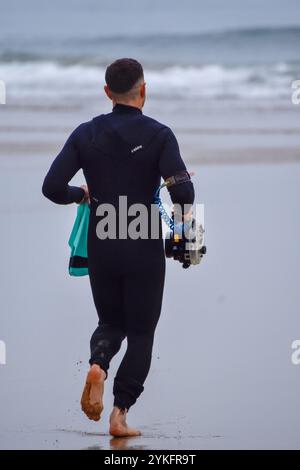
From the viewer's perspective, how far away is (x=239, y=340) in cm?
630

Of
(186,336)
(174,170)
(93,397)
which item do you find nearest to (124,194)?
(174,170)

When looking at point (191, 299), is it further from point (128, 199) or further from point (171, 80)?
point (171, 80)

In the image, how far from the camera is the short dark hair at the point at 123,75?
502cm

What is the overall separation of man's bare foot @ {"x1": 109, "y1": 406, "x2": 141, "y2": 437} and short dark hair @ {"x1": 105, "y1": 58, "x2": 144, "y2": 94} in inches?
51.1

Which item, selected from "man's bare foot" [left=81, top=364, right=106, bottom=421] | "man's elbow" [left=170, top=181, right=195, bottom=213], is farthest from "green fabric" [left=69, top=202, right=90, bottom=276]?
"man's bare foot" [left=81, top=364, right=106, bottom=421]

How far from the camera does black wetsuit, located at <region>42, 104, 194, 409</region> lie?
4988mm

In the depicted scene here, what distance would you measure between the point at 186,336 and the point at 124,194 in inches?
61.8

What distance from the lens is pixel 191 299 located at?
705cm

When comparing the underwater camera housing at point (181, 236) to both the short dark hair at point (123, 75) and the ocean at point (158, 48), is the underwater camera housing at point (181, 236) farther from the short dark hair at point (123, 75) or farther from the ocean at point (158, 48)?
the ocean at point (158, 48)

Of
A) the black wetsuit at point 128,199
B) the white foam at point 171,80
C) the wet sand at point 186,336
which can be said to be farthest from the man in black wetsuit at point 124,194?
the white foam at point 171,80

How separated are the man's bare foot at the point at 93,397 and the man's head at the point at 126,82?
1.13 meters

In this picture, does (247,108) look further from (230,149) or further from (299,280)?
(299,280)

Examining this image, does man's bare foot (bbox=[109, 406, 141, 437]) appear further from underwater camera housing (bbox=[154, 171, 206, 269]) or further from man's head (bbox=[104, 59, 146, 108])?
man's head (bbox=[104, 59, 146, 108])
